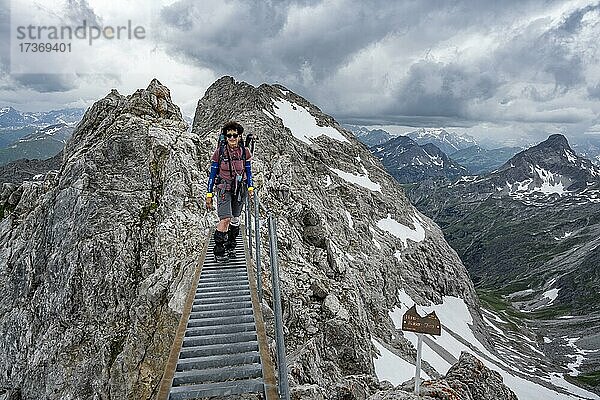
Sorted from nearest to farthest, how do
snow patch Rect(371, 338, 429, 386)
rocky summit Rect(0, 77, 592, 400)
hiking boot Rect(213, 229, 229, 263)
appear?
hiking boot Rect(213, 229, 229, 263) → rocky summit Rect(0, 77, 592, 400) → snow patch Rect(371, 338, 429, 386)

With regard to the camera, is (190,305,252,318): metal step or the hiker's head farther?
the hiker's head

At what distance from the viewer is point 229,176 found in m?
12.5

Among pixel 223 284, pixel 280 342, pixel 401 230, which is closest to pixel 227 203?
pixel 223 284

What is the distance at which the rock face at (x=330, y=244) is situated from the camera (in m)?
17.4

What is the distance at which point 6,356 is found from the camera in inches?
803

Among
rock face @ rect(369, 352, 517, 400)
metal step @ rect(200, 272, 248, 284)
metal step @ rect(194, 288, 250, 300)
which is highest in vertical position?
metal step @ rect(200, 272, 248, 284)

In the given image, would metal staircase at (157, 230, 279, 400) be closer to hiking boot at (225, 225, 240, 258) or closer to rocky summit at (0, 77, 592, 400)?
hiking boot at (225, 225, 240, 258)

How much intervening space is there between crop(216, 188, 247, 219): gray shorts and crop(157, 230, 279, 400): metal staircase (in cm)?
223

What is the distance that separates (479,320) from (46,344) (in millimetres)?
88902

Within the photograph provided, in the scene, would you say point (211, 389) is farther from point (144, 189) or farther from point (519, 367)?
point (519, 367)

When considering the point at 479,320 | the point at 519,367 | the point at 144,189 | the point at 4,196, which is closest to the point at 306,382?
the point at 144,189

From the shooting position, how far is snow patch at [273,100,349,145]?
263 ft

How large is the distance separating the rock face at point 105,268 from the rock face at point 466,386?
8.26 metres

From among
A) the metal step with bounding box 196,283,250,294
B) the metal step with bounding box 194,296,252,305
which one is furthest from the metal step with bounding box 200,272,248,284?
the metal step with bounding box 194,296,252,305
